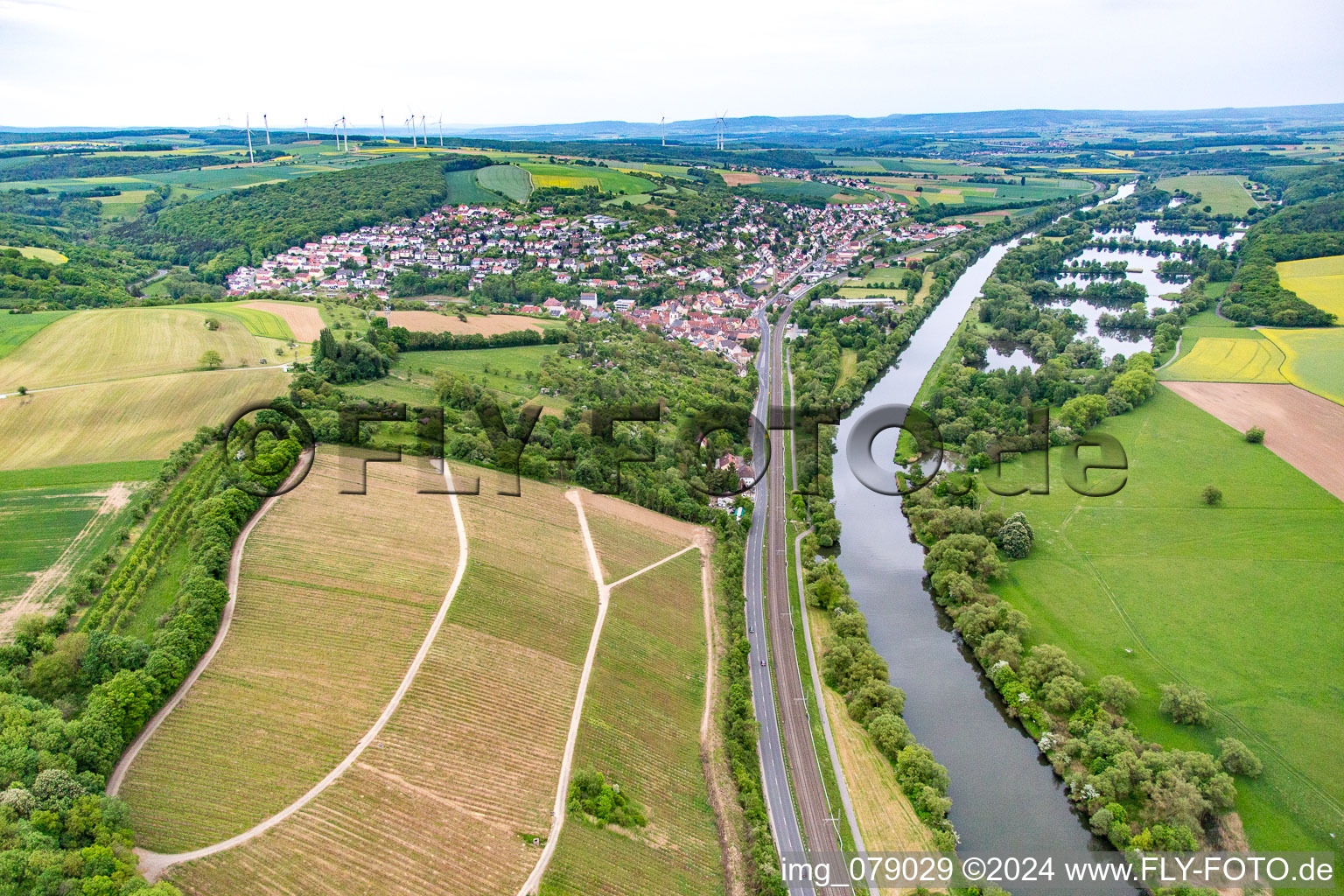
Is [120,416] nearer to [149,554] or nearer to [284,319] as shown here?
[149,554]

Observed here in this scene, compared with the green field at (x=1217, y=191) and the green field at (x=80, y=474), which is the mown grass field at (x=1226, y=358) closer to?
the green field at (x=80, y=474)

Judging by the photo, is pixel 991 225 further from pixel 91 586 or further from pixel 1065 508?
pixel 91 586

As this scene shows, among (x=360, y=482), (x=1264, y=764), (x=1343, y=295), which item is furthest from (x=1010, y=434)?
(x=1343, y=295)

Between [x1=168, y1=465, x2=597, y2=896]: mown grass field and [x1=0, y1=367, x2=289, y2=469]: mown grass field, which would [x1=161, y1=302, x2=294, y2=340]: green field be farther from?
[x1=168, y1=465, x2=597, y2=896]: mown grass field

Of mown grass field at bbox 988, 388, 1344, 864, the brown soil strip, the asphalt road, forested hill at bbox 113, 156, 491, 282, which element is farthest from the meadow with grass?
mown grass field at bbox 988, 388, 1344, 864

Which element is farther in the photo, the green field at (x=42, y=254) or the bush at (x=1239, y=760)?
the green field at (x=42, y=254)

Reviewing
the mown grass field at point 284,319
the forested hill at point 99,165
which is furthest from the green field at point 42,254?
the forested hill at point 99,165
